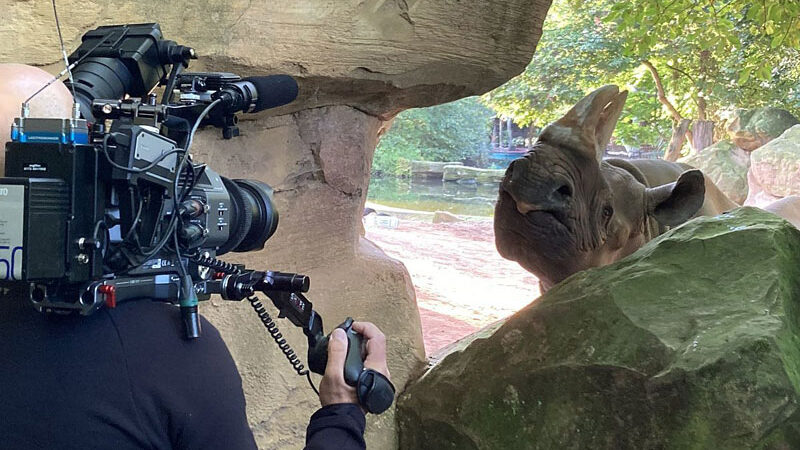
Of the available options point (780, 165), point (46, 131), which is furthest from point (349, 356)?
point (780, 165)

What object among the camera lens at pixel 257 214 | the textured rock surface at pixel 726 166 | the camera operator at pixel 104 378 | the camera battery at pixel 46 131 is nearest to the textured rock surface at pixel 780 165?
the textured rock surface at pixel 726 166

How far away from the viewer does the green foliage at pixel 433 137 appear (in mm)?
23953

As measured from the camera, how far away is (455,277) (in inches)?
438

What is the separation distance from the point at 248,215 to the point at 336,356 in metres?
0.35

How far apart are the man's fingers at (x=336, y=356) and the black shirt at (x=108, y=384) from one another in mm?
191

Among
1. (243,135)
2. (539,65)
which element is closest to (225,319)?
(243,135)

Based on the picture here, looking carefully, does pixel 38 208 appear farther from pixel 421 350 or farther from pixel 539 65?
pixel 539 65

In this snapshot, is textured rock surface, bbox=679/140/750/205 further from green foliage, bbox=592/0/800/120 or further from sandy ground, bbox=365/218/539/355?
sandy ground, bbox=365/218/539/355

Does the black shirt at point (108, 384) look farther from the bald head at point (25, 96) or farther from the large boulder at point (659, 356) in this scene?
the large boulder at point (659, 356)

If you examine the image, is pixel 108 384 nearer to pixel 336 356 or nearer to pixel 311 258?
pixel 336 356

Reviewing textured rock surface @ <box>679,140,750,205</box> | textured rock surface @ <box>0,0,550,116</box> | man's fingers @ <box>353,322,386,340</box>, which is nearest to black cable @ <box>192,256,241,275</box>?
man's fingers @ <box>353,322,386,340</box>

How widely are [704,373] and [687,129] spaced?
13.2 meters

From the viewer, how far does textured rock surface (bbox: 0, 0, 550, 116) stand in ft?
8.54

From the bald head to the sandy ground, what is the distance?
220 inches
